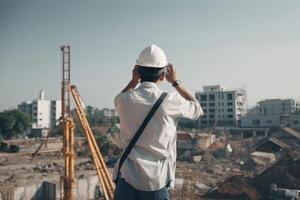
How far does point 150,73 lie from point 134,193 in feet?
1.18

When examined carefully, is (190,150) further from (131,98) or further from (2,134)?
(131,98)

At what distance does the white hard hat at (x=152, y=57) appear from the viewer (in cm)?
112

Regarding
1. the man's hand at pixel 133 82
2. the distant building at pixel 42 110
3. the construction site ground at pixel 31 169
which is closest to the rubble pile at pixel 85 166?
the construction site ground at pixel 31 169

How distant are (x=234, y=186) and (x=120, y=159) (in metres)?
10.5

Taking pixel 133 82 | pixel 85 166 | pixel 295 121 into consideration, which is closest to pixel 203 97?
pixel 295 121

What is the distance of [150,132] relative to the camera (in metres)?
1.08

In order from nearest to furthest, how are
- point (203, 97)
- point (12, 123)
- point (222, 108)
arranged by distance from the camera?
point (12, 123)
point (222, 108)
point (203, 97)

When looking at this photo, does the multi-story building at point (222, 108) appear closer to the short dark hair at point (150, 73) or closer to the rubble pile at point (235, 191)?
the rubble pile at point (235, 191)

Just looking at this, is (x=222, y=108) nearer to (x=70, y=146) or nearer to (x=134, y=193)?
(x=70, y=146)

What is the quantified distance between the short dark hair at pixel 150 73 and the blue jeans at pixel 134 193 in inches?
12.4

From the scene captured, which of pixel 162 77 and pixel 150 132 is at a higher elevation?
pixel 162 77

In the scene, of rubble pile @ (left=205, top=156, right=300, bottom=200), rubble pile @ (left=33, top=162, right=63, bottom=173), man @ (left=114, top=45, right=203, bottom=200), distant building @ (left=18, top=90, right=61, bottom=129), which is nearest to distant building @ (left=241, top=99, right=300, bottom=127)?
rubble pile @ (left=205, top=156, right=300, bottom=200)

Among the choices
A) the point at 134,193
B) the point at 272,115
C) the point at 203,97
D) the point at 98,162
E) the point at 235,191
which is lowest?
the point at 235,191

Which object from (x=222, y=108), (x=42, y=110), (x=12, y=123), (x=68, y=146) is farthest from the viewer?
(x=42, y=110)
